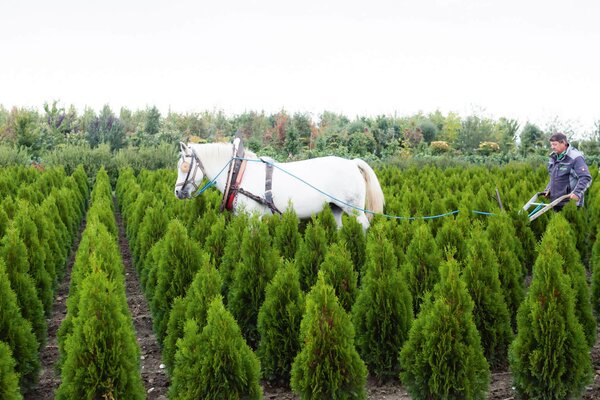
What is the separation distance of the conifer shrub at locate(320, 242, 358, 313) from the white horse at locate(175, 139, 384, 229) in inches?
109

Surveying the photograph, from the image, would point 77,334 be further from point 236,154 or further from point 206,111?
point 206,111

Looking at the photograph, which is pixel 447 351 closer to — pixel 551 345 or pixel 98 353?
pixel 551 345

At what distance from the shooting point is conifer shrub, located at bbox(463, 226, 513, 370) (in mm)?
5613

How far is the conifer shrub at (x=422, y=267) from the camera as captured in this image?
244 inches

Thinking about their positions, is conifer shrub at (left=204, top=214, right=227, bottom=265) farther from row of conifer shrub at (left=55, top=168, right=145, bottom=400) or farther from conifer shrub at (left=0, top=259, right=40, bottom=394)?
row of conifer shrub at (left=55, top=168, right=145, bottom=400)

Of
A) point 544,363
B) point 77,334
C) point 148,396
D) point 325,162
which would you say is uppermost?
point 325,162

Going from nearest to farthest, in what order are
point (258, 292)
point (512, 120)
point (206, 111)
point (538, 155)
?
point (258, 292) < point (538, 155) < point (512, 120) < point (206, 111)

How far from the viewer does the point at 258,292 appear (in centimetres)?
591

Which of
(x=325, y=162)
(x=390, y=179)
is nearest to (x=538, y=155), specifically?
(x=390, y=179)

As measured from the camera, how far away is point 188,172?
8711mm

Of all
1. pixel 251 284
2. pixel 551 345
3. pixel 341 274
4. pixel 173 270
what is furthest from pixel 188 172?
pixel 551 345

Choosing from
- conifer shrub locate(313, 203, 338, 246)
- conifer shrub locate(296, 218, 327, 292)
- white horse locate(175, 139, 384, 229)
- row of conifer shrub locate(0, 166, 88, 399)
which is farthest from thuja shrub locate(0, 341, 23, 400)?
white horse locate(175, 139, 384, 229)

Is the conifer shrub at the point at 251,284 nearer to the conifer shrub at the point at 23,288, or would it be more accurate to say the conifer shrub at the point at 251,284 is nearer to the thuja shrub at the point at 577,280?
the conifer shrub at the point at 23,288

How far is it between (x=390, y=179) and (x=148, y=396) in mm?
11968
